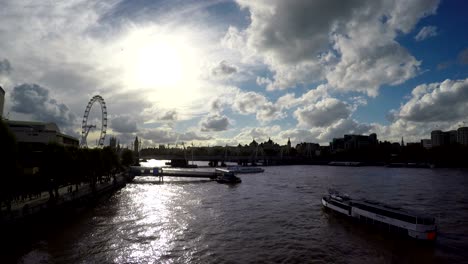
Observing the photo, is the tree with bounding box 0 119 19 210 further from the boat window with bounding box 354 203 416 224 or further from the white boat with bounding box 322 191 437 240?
the boat window with bounding box 354 203 416 224

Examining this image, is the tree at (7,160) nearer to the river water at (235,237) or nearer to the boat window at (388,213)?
the river water at (235,237)

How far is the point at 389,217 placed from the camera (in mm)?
43438

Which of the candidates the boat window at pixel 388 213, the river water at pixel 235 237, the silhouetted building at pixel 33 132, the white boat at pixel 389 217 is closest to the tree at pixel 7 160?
the river water at pixel 235 237

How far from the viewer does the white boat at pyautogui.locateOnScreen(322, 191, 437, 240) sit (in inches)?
1526

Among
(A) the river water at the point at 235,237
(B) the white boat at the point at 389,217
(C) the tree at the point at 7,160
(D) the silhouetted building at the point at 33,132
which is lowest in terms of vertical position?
(A) the river water at the point at 235,237

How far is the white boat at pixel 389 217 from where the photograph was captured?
127 ft

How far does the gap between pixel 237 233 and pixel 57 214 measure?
1216 inches

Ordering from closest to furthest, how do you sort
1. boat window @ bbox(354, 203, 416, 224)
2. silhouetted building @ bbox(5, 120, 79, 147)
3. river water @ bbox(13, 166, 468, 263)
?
1. river water @ bbox(13, 166, 468, 263)
2. boat window @ bbox(354, 203, 416, 224)
3. silhouetted building @ bbox(5, 120, 79, 147)

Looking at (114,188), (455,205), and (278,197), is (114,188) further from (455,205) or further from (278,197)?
(455,205)

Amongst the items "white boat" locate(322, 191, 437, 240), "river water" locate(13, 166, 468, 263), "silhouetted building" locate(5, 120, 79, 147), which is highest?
"silhouetted building" locate(5, 120, 79, 147)

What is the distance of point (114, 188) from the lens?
9344cm

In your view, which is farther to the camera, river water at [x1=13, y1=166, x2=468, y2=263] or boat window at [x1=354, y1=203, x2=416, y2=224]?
boat window at [x1=354, y1=203, x2=416, y2=224]

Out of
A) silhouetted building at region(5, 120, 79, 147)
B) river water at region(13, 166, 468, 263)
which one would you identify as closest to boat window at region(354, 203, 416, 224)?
river water at region(13, 166, 468, 263)

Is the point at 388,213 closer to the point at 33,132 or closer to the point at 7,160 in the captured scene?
the point at 7,160
